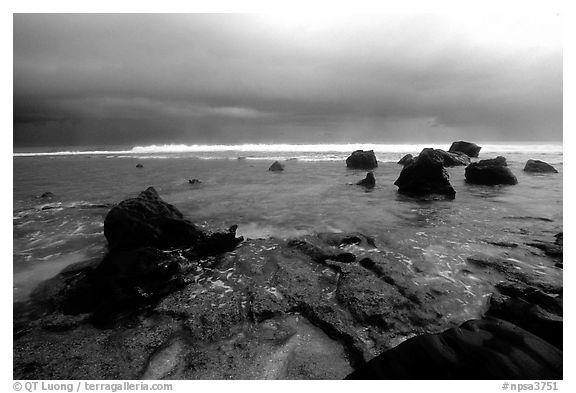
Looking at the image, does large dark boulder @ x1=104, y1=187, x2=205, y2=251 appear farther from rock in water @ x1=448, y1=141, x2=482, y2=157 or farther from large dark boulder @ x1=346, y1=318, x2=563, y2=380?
rock in water @ x1=448, y1=141, x2=482, y2=157

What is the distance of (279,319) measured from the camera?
3896mm

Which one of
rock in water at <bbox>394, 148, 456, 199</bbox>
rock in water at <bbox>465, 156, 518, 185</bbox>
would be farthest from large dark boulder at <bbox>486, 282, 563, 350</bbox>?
rock in water at <bbox>465, 156, 518, 185</bbox>

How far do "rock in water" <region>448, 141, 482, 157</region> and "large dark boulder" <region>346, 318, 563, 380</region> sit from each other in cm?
3960

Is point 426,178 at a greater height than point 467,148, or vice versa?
point 467,148

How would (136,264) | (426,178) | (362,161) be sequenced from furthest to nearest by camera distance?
(362,161) < (426,178) < (136,264)

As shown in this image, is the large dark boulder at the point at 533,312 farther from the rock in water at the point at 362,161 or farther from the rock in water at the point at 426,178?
the rock in water at the point at 362,161

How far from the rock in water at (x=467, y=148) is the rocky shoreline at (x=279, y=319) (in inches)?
1416

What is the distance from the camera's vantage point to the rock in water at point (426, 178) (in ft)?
41.0

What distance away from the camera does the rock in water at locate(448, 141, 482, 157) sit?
36.0 m

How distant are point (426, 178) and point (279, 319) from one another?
11.6 m

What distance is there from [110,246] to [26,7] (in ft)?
15.4

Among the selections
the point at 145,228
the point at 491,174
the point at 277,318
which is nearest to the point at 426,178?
the point at 491,174

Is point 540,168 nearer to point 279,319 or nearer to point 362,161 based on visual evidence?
point 362,161
